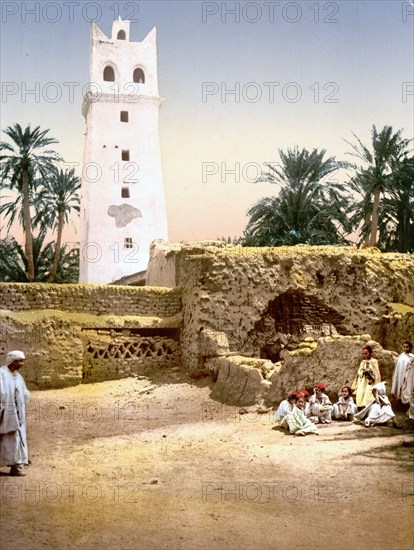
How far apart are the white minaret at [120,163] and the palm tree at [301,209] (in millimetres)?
5510

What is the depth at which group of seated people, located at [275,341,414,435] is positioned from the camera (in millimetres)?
10755

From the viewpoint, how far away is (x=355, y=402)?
1156cm

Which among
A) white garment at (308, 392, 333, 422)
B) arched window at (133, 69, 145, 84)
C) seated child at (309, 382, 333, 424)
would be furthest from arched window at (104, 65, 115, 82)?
white garment at (308, 392, 333, 422)

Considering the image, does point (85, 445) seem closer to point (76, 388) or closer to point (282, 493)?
point (282, 493)

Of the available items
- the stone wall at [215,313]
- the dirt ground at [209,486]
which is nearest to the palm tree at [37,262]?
the stone wall at [215,313]

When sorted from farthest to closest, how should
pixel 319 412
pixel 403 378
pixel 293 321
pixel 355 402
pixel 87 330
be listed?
pixel 293 321
pixel 87 330
pixel 355 402
pixel 403 378
pixel 319 412

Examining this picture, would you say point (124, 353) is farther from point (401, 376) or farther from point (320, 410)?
point (401, 376)

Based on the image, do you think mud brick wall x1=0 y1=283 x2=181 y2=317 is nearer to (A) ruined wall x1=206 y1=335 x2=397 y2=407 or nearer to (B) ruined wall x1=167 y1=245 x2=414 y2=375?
(B) ruined wall x1=167 y1=245 x2=414 y2=375

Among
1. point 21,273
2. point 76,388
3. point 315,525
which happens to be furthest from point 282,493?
point 21,273

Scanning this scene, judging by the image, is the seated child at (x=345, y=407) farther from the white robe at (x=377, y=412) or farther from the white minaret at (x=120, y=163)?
the white minaret at (x=120, y=163)

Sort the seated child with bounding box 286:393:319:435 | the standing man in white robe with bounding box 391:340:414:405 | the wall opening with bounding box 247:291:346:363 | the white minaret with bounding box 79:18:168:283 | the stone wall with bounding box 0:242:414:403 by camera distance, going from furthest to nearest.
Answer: the white minaret with bounding box 79:18:168:283, the wall opening with bounding box 247:291:346:363, the stone wall with bounding box 0:242:414:403, the standing man in white robe with bounding box 391:340:414:405, the seated child with bounding box 286:393:319:435

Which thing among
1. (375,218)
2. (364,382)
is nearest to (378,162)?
(375,218)

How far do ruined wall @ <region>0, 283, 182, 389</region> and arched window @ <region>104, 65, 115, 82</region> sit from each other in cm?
1748

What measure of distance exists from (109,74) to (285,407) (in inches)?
917
